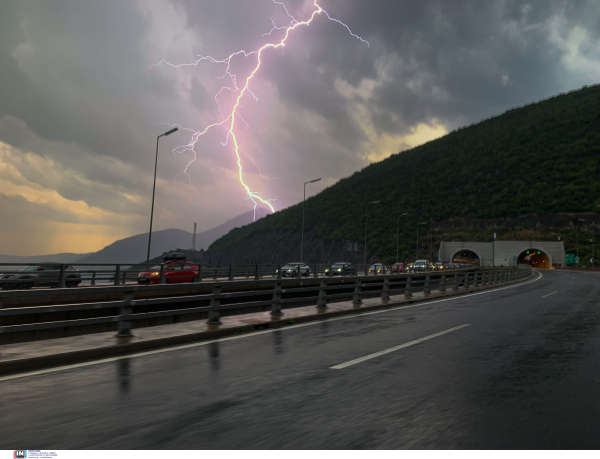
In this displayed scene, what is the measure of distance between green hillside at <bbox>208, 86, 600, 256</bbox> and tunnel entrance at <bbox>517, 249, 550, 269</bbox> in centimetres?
1105

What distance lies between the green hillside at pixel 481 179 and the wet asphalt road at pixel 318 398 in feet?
314

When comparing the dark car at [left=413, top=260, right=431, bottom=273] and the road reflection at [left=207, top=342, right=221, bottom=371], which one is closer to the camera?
the road reflection at [left=207, top=342, right=221, bottom=371]

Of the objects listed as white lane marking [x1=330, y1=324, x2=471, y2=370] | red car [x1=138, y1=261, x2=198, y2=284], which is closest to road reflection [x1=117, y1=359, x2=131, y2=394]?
white lane marking [x1=330, y1=324, x2=471, y2=370]

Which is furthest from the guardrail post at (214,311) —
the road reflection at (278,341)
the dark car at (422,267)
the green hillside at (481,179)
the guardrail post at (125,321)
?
the green hillside at (481,179)

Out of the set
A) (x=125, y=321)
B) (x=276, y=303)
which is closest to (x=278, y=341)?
(x=125, y=321)

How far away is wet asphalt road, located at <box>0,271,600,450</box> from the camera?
148 inches

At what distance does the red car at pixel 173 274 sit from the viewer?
86.7 feet

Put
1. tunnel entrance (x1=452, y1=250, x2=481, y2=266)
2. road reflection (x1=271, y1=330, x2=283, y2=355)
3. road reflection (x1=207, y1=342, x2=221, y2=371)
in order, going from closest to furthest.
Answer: road reflection (x1=207, y1=342, x2=221, y2=371)
road reflection (x1=271, y1=330, x2=283, y2=355)
tunnel entrance (x1=452, y1=250, x2=481, y2=266)

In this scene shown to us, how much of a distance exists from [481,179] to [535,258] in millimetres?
28545

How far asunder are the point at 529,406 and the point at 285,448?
110 inches

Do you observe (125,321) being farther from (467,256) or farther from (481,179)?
(481,179)

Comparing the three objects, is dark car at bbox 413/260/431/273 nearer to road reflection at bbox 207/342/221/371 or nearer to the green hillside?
the green hillside

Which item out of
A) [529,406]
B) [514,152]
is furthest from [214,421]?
[514,152]

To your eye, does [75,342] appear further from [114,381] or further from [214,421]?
[214,421]
